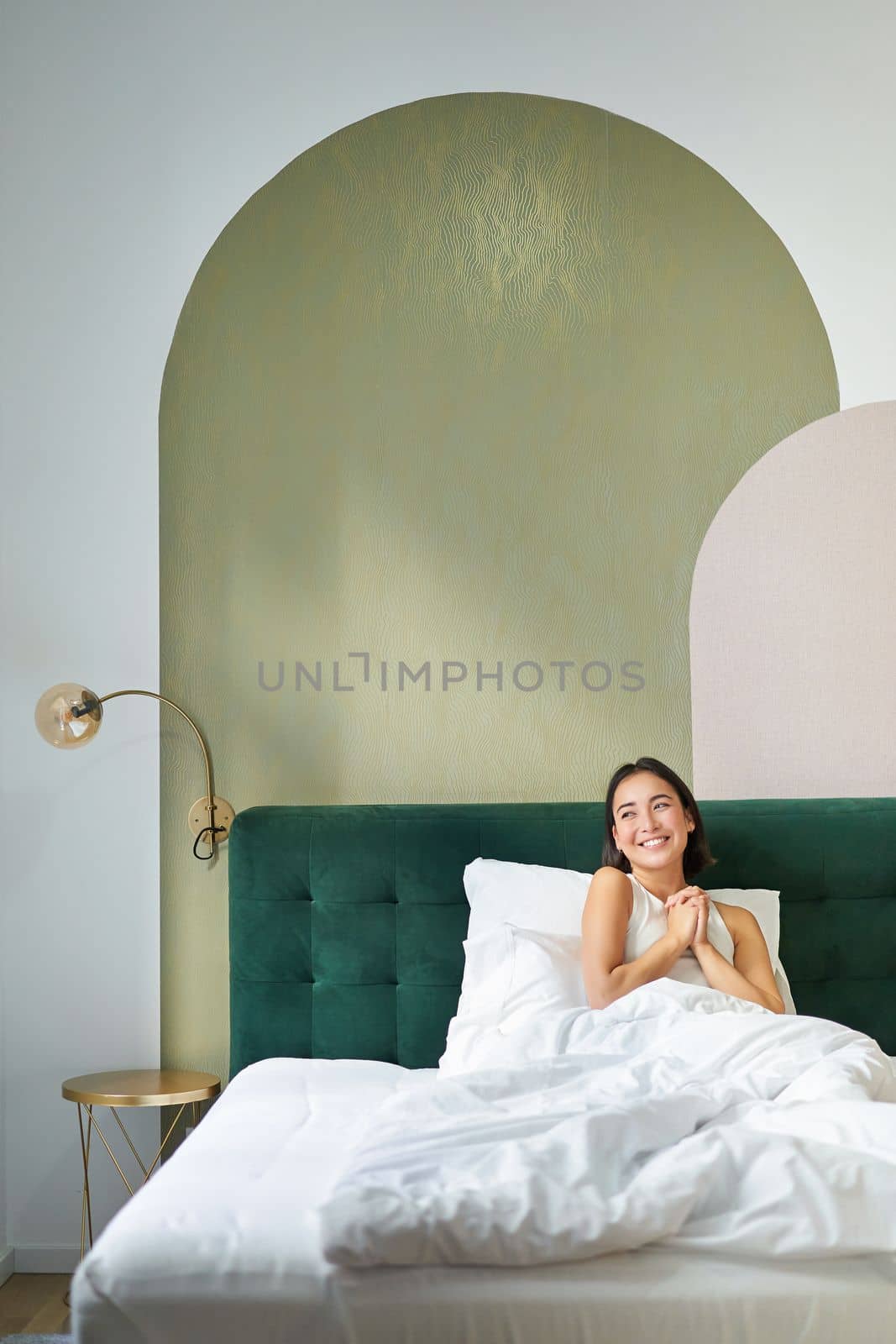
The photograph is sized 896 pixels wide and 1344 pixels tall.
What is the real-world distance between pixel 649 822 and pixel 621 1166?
1106 mm

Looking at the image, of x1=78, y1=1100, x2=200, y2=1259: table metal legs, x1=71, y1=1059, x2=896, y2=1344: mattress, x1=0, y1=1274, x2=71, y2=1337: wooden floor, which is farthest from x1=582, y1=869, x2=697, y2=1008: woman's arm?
x1=0, y1=1274, x2=71, y2=1337: wooden floor

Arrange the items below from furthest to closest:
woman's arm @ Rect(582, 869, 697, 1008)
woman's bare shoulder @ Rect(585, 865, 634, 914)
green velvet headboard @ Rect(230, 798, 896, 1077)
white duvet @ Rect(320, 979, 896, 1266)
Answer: green velvet headboard @ Rect(230, 798, 896, 1077) → woman's bare shoulder @ Rect(585, 865, 634, 914) → woman's arm @ Rect(582, 869, 697, 1008) → white duvet @ Rect(320, 979, 896, 1266)

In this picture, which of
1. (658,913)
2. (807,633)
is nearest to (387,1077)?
(658,913)

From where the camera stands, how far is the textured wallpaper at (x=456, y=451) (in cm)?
308

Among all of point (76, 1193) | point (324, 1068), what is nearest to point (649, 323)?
point (324, 1068)

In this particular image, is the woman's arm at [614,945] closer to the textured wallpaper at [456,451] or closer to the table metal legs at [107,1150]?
the textured wallpaper at [456,451]

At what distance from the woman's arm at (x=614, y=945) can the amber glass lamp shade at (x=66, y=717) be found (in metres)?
1.28

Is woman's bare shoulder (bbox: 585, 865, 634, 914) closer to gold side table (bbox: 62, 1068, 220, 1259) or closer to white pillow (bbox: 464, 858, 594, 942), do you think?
white pillow (bbox: 464, 858, 594, 942)

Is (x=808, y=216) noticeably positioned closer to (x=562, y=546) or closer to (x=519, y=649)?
(x=562, y=546)

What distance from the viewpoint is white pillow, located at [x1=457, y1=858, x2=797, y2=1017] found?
261 cm

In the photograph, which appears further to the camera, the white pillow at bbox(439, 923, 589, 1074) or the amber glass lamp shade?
the amber glass lamp shade

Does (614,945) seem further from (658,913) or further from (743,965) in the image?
(743,965)

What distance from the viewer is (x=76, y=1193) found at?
2.98 metres

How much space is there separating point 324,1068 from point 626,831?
87 centimetres
